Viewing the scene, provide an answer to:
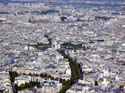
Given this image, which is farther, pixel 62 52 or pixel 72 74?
pixel 62 52

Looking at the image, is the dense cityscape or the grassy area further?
the dense cityscape

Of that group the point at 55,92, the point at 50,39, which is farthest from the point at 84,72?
the point at 50,39

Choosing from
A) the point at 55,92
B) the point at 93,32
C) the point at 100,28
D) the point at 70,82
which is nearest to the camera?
the point at 55,92

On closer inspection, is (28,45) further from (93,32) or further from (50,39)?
(93,32)

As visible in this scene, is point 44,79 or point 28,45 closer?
point 44,79

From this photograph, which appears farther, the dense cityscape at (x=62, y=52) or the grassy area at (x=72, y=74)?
the dense cityscape at (x=62, y=52)

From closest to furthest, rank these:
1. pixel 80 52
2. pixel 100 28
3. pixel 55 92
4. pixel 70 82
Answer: pixel 55 92 < pixel 70 82 < pixel 80 52 < pixel 100 28

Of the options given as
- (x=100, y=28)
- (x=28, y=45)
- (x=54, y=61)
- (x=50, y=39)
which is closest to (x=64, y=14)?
(x=100, y=28)
